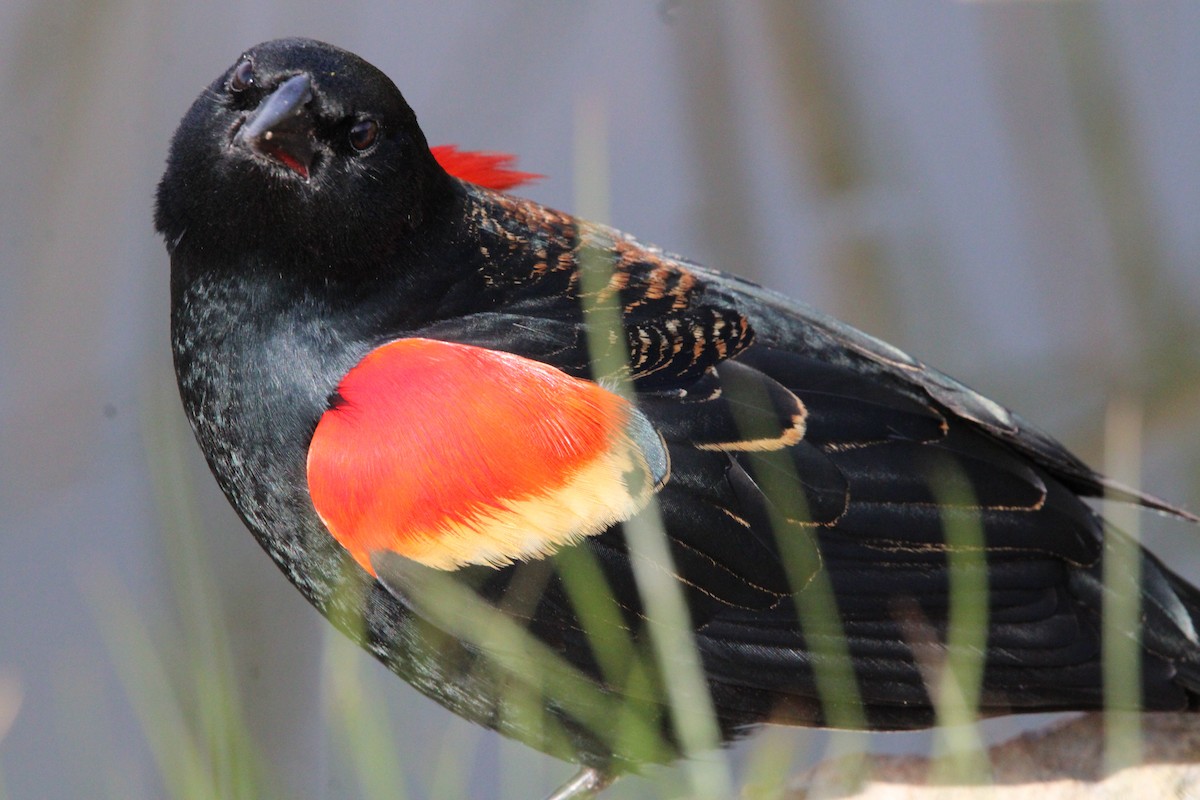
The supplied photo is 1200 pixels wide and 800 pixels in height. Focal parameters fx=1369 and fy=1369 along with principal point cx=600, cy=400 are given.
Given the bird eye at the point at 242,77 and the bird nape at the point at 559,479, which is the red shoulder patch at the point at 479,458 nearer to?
the bird nape at the point at 559,479

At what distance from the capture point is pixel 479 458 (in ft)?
7.54

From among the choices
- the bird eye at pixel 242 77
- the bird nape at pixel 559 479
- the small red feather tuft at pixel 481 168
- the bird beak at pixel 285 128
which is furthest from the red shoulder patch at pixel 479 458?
the small red feather tuft at pixel 481 168

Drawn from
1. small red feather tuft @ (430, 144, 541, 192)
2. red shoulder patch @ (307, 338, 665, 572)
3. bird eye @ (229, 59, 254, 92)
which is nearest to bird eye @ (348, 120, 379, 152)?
bird eye @ (229, 59, 254, 92)

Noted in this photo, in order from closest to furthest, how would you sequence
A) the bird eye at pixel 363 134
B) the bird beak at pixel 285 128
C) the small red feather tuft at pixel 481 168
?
the bird beak at pixel 285 128 → the bird eye at pixel 363 134 → the small red feather tuft at pixel 481 168

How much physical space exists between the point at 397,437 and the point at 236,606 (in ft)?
5.52

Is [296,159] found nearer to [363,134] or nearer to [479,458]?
[363,134]

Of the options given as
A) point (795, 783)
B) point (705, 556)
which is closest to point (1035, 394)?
point (795, 783)

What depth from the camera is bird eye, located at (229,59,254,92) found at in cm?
233

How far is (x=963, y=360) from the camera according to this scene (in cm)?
449

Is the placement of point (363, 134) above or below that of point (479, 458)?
above

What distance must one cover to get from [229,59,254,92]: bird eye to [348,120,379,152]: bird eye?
0.19 m

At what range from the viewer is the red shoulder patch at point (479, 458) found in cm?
227

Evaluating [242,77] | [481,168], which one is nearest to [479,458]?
[242,77]

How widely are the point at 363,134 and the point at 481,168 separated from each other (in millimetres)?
705
